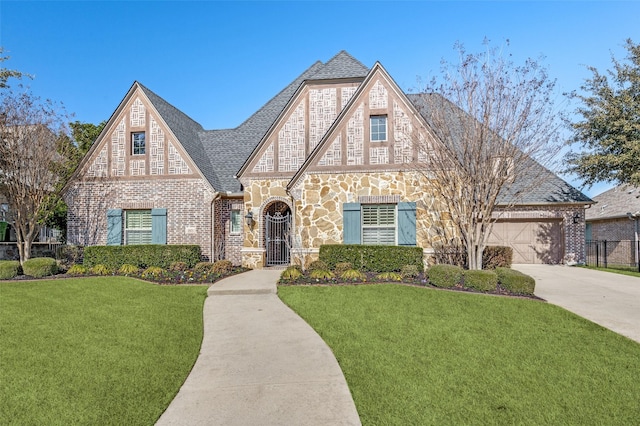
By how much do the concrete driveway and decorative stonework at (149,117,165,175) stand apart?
1429cm

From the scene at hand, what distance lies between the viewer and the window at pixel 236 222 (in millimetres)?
15812

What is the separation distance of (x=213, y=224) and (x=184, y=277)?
394cm

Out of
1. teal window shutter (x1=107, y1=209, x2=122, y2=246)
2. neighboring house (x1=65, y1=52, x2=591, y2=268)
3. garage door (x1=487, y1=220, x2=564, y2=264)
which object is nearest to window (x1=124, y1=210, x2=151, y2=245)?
neighboring house (x1=65, y1=52, x2=591, y2=268)

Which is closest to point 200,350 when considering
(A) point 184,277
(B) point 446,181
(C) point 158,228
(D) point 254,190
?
(A) point 184,277

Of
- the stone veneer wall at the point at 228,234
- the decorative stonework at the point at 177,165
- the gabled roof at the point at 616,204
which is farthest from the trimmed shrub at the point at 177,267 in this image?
the gabled roof at the point at 616,204

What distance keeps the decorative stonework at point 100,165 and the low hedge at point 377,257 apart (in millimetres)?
10688

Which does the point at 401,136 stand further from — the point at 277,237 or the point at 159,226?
the point at 159,226

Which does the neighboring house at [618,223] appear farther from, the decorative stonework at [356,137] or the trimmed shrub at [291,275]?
the trimmed shrub at [291,275]

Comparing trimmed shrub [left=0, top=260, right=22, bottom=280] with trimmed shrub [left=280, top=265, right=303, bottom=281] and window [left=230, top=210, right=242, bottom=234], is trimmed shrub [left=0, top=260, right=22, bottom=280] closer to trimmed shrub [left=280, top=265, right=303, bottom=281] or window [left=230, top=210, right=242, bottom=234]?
window [left=230, top=210, right=242, bottom=234]

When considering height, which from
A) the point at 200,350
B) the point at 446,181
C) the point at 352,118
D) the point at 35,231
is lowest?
the point at 200,350

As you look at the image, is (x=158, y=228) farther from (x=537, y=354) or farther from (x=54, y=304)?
(x=537, y=354)

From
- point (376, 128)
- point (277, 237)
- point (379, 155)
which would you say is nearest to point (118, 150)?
point (277, 237)

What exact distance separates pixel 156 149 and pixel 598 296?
16.0 meters

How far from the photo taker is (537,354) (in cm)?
503
